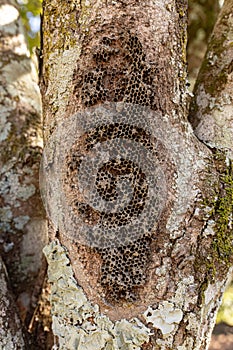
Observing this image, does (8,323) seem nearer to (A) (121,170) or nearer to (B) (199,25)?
(A) (121,170)

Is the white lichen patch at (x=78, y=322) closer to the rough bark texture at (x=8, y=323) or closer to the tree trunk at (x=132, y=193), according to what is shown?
the tree trunk at (x=132, y=193)

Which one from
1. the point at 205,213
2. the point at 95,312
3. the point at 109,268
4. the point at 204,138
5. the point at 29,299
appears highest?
the point at 204,138

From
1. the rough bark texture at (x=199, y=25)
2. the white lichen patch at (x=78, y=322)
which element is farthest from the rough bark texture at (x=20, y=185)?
the rough bark texture at (x=199, y=25)

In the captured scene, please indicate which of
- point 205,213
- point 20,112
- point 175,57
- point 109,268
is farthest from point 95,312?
point 20,112

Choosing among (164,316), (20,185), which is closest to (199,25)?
(20,185)

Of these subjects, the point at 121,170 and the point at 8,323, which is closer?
the point at 121,170

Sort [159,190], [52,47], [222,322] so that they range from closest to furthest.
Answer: [159,190], [52,47], [222,322]

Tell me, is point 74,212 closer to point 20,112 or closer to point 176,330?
point 176,330
